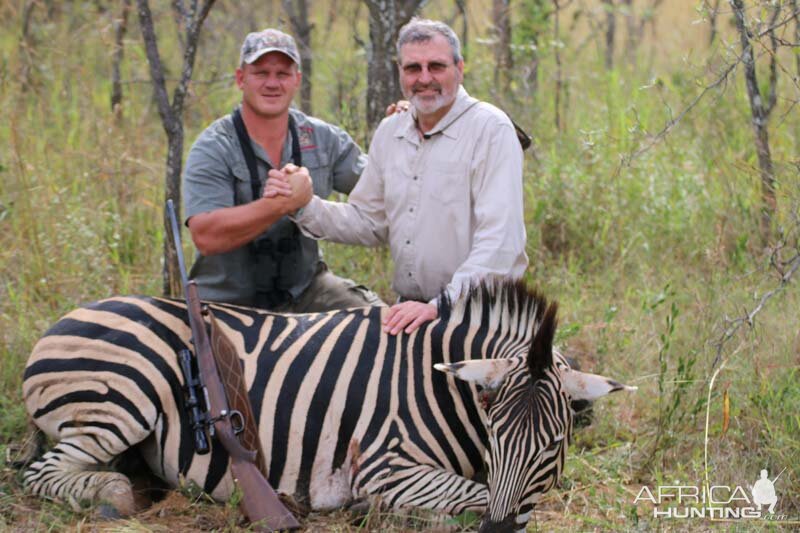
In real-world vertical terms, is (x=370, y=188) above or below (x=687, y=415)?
above

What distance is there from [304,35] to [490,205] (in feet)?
13.8

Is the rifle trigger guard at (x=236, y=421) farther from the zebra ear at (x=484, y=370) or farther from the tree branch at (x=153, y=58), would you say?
the tree branch at (x=153, y=58)

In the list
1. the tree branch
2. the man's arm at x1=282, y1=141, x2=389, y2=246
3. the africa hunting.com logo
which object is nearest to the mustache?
the man's arm at x1=282, y1=141, x2=389, y2=246

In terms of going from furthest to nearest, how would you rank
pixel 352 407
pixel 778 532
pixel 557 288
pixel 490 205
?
1. pixel 557 288
2. pixel 490 205
3. pixel 352 407
4. pixel 778 532

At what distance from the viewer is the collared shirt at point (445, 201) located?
180 inches

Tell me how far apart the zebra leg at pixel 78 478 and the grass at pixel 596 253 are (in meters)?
0.07

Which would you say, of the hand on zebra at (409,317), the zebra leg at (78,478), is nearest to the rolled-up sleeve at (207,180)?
the hand on zebra at (409,317)

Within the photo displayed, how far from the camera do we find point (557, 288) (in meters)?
6.26

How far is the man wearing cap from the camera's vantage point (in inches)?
195

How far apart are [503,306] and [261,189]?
1724mm

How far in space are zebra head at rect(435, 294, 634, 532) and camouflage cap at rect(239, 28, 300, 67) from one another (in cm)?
222

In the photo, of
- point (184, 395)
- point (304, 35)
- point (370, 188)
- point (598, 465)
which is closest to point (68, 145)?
point (304, 35)

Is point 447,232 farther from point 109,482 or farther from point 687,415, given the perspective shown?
point 109,482

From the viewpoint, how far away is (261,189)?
523cm
